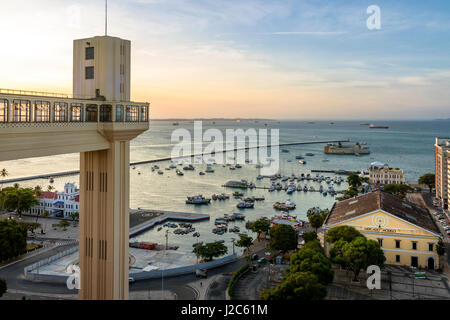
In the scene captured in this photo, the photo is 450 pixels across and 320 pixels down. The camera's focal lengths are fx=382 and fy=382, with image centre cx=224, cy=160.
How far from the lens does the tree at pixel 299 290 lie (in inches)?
544

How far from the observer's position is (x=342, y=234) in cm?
2075

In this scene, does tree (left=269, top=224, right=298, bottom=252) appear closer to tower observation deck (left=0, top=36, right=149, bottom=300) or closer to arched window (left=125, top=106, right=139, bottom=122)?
tower observation deck (left=0, top=36, right=149, bottom=300)

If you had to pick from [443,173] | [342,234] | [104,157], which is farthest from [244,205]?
[104,157]

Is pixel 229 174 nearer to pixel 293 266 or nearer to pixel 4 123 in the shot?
pixel 293 266

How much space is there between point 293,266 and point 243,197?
104 ft

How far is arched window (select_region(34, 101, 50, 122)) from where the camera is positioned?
7.50m

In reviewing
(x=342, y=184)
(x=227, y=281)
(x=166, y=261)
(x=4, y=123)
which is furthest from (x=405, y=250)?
(x=342, y=184)

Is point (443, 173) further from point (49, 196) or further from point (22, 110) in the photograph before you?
point (22, 110)

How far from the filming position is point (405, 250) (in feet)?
71.1

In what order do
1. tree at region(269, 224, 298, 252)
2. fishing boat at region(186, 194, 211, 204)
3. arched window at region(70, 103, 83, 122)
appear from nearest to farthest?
arched window at region(70, 103, 83, 122) → tree at region(269, 224, 298, 252) → fishing boat at region(186, 194, 211, 204)

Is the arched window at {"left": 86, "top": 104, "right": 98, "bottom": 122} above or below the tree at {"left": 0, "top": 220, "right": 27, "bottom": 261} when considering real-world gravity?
above

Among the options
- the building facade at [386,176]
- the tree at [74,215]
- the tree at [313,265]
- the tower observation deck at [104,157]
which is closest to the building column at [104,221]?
the tower observation deck at [104,157]

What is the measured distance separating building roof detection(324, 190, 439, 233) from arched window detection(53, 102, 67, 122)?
18587mm

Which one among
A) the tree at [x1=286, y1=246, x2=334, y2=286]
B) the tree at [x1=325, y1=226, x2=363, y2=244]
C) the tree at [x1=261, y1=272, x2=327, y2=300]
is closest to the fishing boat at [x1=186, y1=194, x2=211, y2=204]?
the tree at [x1=325, y1=226, x2=363, y2=244]
